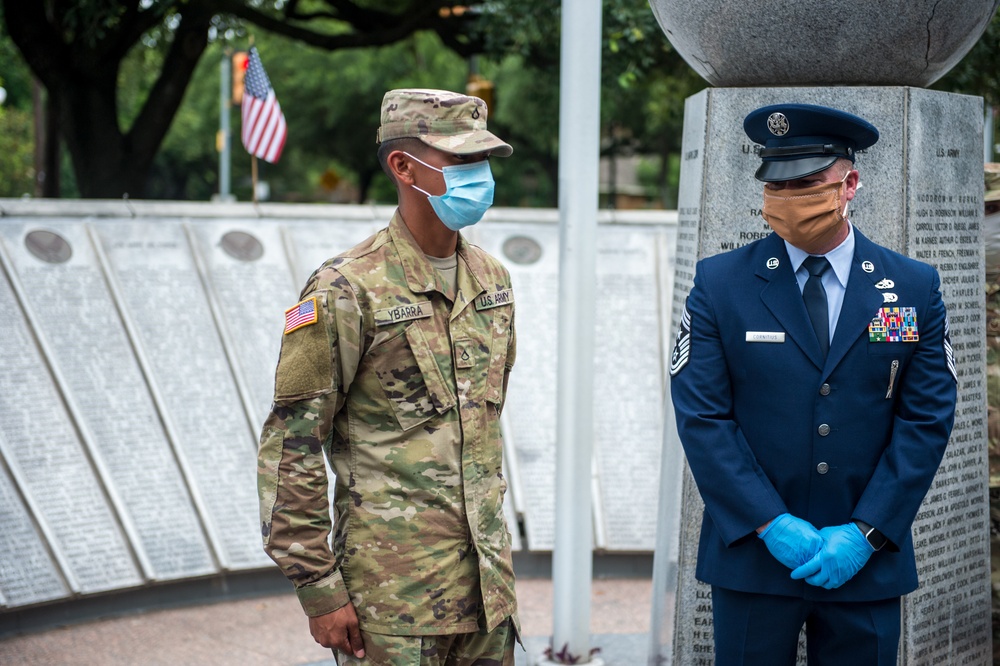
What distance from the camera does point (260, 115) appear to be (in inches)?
329

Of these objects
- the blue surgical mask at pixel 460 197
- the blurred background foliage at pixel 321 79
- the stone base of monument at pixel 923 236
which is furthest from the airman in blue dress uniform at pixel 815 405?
the blurred background foliage at pixel 321 79

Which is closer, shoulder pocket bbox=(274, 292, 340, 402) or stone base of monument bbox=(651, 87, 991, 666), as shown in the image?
shoulder pocket bbox=(274, 292, 340, 402)

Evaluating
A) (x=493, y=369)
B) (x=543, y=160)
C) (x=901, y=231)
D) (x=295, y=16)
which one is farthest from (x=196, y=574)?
(x=543, y=160)

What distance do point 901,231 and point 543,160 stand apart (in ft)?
76.4

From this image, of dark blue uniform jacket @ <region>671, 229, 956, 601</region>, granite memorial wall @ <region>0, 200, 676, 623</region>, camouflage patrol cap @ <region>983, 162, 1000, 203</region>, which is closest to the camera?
dark blue uniform jacket @ <region>671, 229, 956, 601</region>

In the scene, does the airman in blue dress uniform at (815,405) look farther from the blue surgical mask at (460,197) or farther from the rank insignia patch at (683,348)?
the blue surgical mask at (460,197)

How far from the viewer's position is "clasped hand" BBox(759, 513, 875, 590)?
2.60 meters

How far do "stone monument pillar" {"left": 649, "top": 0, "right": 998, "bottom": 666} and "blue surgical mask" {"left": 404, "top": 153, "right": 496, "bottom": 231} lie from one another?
1.25 meters

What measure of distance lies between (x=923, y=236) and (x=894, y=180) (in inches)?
8.4

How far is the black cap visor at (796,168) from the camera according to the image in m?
2.74

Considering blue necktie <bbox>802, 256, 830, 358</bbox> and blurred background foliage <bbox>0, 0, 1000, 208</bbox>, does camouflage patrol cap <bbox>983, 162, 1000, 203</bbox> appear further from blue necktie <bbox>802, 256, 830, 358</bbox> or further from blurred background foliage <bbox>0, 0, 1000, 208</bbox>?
blurred background foliage <bbox>0, 0, 1000, 208</bbox>

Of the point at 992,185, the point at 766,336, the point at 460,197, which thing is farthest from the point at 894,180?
the point at 460,197

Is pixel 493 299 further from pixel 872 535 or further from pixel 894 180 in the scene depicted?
pixel 894 180

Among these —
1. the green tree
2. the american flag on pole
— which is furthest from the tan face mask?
the green tree
